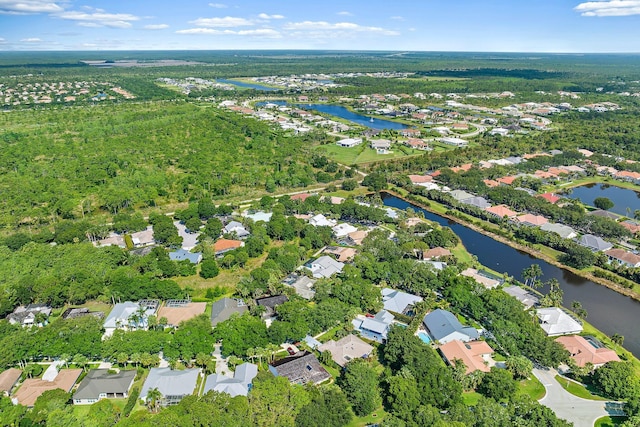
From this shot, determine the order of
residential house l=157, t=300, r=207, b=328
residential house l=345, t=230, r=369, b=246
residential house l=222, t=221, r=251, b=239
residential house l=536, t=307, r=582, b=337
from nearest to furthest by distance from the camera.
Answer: residential house l=536, t=307, r=582, b=337 < residential house l=157, t=300, r=207, b=328 < residential house l=345, t=230, r=369, b=246 < residential house l=222, t=221, r=251, b=239

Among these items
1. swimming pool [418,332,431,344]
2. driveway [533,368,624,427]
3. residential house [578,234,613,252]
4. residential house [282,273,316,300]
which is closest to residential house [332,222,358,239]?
residential house [282,273,316,300]

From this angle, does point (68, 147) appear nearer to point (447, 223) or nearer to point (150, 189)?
point (150, 189)

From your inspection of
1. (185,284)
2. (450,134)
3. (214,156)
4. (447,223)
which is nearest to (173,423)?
(185,284)

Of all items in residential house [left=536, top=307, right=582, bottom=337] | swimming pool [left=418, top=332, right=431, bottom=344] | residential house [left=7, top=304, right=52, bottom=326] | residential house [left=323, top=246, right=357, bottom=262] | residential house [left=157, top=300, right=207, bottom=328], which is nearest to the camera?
swimming pool [left=418, top=332, right=431, bottom=344]

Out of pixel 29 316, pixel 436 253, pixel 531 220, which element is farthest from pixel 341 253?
pixel 29 316

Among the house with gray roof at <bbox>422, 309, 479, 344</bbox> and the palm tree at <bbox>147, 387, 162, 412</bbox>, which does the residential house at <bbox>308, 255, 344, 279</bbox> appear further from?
the palm tree at <bbox>147, 387, 162, 412</bbox>

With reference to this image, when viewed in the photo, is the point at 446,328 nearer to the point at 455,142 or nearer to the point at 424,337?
the point at 424,337
